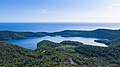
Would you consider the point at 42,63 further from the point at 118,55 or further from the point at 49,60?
the point at 118,55

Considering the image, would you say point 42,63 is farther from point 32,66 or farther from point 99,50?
point 99,50

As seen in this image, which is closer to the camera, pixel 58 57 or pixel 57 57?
pixel 58 57

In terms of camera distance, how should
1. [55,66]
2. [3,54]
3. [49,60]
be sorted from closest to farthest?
[55,66] → [49,60] → [3,54]

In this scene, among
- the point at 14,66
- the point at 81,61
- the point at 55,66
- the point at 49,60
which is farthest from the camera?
the point at 81,61

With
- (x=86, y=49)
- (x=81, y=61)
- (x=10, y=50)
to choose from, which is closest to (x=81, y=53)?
(x=86, y=49)

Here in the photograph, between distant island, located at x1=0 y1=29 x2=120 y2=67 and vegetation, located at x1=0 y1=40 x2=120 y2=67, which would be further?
distant island, located at x1=0 y1=29 x2=120 y2=67

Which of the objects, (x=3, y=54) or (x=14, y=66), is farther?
(x=3, y=54)

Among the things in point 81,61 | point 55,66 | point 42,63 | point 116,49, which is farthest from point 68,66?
point 116,49

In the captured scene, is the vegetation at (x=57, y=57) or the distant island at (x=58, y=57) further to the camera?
the distant island at (x=58, y=57)

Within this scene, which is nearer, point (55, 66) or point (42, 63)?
point (55, 66)
